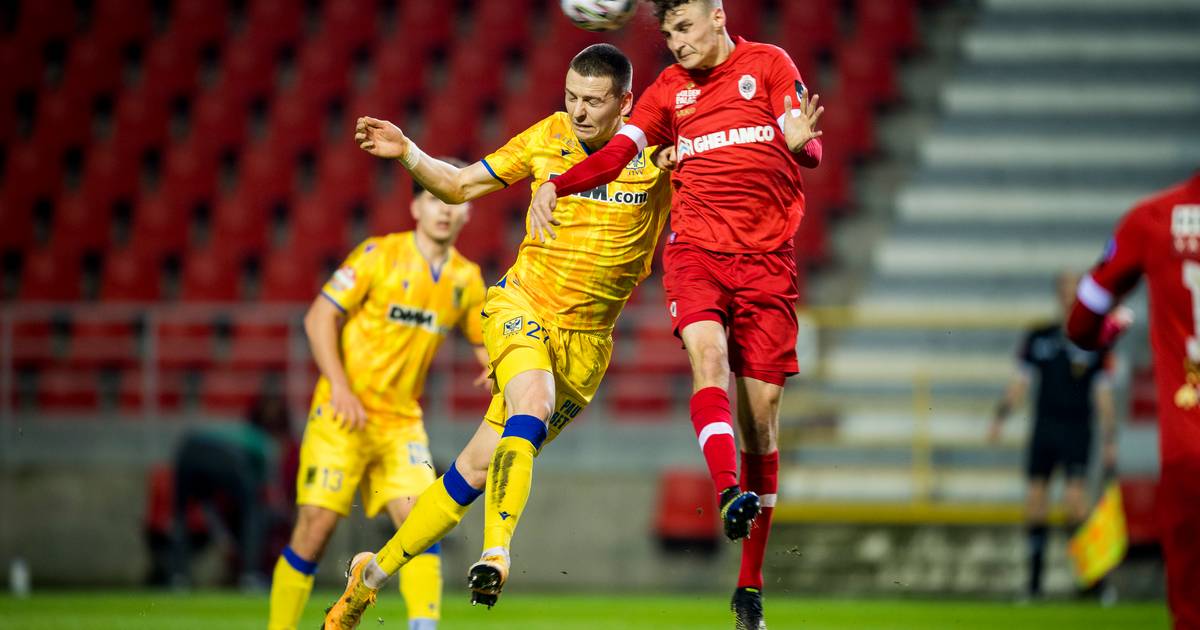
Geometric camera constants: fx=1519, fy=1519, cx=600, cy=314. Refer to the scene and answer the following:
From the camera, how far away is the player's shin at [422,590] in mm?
6441

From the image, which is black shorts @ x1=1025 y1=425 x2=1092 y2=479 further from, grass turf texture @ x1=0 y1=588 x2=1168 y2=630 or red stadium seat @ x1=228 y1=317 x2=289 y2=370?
red stadium seat @ x1=228 y1=317 x2=289 y2=370

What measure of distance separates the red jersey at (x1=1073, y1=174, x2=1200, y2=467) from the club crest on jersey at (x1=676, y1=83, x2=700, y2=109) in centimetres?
190

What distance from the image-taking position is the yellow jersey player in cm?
548

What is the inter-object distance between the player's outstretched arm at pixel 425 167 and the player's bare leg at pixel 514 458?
30.7 inches

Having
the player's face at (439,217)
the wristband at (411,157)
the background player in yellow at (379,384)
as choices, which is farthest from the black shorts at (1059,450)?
the wristband at (411,157)

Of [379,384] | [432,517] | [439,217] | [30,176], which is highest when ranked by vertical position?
[30,176]

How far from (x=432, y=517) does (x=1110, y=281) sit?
2.52 metres

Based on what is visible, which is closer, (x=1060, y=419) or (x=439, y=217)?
(x=439, y=217)

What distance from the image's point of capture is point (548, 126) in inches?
230

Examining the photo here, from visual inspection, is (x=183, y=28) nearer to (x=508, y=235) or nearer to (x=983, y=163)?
(x=508, y=235)

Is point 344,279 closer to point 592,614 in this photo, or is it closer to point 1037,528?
point 592,614

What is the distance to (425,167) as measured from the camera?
559cm

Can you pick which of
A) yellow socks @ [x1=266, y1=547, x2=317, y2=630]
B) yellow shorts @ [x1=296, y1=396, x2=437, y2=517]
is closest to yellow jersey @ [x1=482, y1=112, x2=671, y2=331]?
yellow shorts @ [x1=296, y1=396, x2=437, y2=517]

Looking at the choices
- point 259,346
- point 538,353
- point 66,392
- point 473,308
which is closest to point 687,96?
point 538,353
